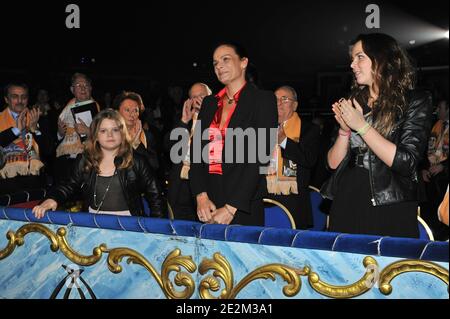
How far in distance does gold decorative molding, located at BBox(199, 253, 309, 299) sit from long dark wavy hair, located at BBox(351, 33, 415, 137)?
0.77 m

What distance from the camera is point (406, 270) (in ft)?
7.10

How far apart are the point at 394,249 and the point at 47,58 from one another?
1007 centimetres

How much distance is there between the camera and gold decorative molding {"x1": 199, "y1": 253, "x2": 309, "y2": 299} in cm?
240

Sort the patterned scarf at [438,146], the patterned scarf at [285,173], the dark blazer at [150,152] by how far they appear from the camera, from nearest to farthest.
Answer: the patterned scarf at [285,173] < the dark blazer at [150,152] < the patterned scarf at [438,146]

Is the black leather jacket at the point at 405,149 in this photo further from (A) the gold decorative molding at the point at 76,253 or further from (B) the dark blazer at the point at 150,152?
(B) the dark blazer at the point at 150,152

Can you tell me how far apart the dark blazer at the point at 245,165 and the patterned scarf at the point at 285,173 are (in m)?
1.70

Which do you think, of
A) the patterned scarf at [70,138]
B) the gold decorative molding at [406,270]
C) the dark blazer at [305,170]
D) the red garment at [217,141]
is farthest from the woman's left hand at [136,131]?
the gold decorative molding at [406,270]

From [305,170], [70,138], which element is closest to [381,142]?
[305,170]

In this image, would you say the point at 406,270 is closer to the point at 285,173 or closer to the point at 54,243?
the point at 54,243

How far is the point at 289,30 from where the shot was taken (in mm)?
12016

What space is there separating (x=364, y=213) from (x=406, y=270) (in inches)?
22.2

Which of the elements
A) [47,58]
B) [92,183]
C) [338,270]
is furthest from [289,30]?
[338,270]

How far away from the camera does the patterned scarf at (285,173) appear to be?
479 cm

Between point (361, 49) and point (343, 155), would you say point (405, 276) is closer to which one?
point (343, 155)
